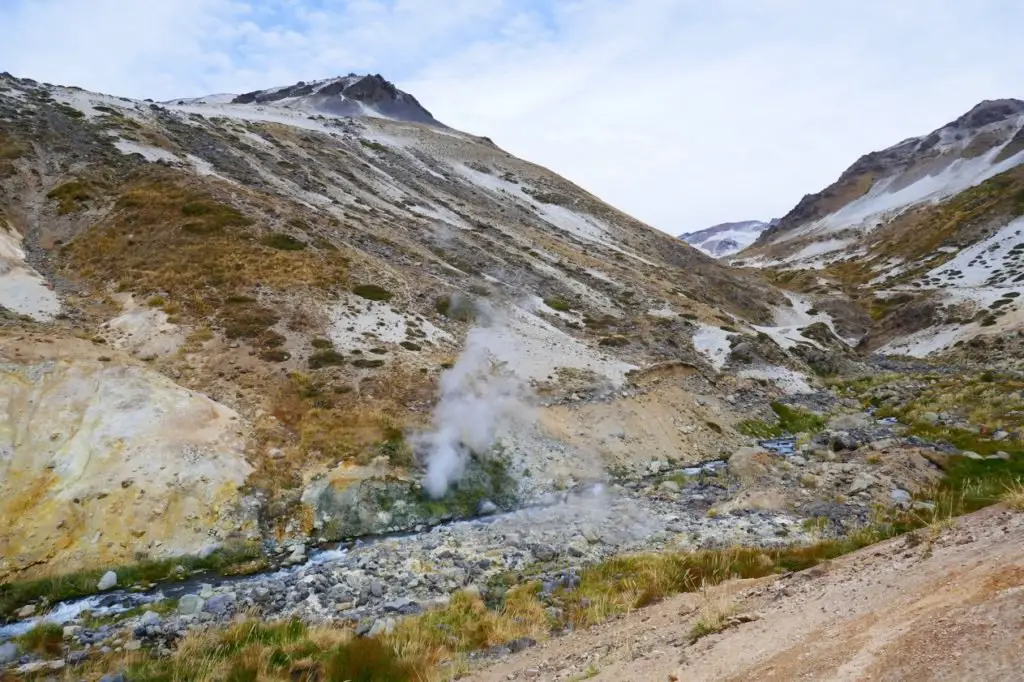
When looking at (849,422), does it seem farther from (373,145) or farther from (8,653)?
(373,145)

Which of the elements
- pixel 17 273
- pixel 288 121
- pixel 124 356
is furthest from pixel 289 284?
pixel 288 121

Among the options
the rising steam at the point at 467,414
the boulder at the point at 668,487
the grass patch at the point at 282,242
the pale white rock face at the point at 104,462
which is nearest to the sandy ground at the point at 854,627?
the boulder at the point at 668,487

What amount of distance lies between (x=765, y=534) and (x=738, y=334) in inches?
1315

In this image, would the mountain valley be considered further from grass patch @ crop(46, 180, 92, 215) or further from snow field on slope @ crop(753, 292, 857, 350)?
snow field on slope @ crop(753, 292, 857, 350)

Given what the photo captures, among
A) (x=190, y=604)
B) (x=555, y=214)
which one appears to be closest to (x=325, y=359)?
(x=190, y=604)

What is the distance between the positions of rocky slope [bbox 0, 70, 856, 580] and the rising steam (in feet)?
0.43

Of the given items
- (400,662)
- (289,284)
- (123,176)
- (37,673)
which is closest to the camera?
(400,662)

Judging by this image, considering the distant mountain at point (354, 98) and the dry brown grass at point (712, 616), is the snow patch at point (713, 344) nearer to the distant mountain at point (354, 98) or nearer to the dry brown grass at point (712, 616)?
the dry brown grass at point (712, 616)

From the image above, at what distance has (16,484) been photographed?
1905cm

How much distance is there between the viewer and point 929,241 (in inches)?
3996

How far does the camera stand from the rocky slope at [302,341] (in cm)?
2172

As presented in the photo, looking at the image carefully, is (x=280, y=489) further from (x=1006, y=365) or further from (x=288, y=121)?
(x=288, y=121)

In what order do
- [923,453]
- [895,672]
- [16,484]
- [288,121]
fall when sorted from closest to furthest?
[895,672], [16,484], [923,453], [288,121]

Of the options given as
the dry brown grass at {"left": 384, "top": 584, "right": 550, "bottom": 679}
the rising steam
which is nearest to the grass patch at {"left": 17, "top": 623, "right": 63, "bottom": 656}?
the dry brown grass at {"left": 384, "top": 584, "right": 550, "bottom": 679}
